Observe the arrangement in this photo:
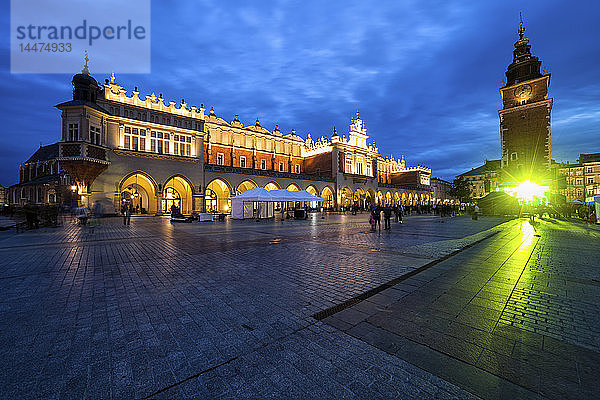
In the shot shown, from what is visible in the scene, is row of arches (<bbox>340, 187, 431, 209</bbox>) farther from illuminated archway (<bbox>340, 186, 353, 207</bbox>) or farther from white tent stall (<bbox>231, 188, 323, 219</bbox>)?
white tent stall (<bbox>231, 188, 323, 219</bbox>)

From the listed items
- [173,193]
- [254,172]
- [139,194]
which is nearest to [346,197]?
[254,172]

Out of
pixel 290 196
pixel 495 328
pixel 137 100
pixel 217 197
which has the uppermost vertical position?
pixel 137 100

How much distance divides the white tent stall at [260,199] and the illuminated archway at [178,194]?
9.89 metres

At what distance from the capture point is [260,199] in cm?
2027

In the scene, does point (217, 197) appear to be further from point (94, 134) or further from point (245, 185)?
point (94, 134)

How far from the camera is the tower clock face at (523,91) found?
42.1 metres

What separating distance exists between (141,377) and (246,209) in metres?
22.3

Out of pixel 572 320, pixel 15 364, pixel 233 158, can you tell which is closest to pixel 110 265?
pixel 15 364

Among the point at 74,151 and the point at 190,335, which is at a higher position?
the point at 74,151

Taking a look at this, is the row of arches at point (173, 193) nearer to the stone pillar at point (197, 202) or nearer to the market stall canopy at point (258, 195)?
the stone pillar at point (197, 202)

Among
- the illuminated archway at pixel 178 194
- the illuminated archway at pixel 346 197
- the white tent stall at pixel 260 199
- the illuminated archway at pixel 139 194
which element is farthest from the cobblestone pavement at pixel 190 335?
the illuminated archway at pixel 346 197

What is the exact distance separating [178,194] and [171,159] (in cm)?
718

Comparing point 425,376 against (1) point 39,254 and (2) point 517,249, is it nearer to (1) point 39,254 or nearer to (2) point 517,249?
(2) point 517,249

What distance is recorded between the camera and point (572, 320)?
10.2 ft
